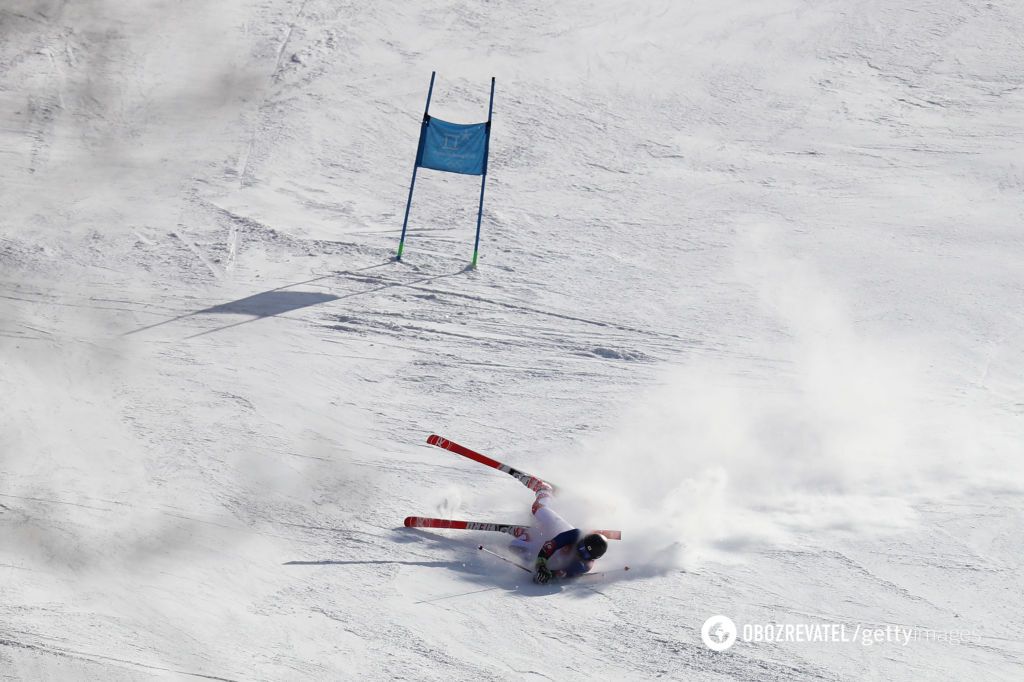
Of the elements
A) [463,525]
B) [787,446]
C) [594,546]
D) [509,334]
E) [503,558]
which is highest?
[509,334]

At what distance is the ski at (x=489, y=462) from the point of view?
947 centimetres

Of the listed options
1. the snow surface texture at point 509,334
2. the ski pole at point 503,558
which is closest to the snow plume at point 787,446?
A: the snow surface texture at point 509,334

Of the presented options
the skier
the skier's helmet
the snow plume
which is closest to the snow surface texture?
the snow plume

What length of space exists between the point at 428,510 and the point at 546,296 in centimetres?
399

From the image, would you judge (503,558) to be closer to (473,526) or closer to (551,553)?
(473,526)

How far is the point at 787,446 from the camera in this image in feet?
34.6

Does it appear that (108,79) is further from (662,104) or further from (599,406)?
(599,406)

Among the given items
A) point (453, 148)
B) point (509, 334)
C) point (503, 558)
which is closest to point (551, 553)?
point (503, 558)

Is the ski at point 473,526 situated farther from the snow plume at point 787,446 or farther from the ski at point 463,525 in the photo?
the snow plume at point 787,446

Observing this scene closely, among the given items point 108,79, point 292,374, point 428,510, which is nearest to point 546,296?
point 292,374

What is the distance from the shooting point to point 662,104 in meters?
16.5

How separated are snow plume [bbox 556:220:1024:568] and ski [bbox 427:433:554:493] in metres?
0.34

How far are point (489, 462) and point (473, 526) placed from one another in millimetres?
908

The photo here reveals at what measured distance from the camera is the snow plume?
9422 mm
